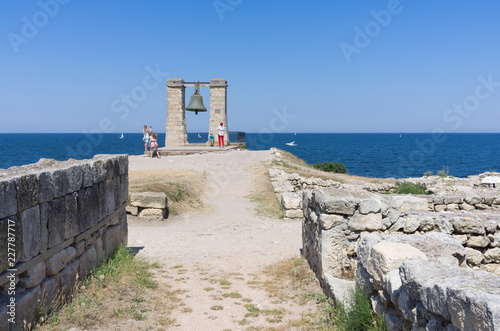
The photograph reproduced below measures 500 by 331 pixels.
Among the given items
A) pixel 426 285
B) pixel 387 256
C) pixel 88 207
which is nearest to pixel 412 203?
pixel 387 256

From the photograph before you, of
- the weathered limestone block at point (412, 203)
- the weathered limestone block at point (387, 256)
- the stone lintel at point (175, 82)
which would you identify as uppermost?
the stone lintel at point (175, 82)

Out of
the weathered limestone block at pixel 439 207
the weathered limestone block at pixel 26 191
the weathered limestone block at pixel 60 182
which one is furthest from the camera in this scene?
the weathered limestone block at pixel 439 207

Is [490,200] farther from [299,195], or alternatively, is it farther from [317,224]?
[317,224]

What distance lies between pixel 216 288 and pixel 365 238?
2.94 m

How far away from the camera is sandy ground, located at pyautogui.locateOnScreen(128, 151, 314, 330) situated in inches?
215

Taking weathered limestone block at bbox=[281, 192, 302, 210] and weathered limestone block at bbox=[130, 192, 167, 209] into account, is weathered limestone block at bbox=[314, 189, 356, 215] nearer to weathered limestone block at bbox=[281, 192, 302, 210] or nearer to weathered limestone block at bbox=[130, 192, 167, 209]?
weathered limestone block at bbox=[281, 192, 302, 210]

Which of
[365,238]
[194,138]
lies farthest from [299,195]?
[194,138]

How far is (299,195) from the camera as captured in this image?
43.5 feet

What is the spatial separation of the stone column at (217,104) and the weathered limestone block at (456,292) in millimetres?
23646

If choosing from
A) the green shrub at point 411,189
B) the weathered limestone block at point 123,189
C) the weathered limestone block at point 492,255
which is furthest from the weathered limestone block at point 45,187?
the green shrub at point 411,189

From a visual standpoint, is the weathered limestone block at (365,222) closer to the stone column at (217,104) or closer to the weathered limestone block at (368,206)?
the weathered limestone block at (368,206)

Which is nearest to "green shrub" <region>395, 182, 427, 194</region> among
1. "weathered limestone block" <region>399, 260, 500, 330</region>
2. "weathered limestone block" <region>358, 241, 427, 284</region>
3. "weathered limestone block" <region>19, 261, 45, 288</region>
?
"weathered limestone block" <region>358, 241, 427, 284</region>

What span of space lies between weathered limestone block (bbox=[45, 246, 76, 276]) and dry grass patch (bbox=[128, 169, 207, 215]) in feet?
23.9

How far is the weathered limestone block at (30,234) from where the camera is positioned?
13.7 feet
